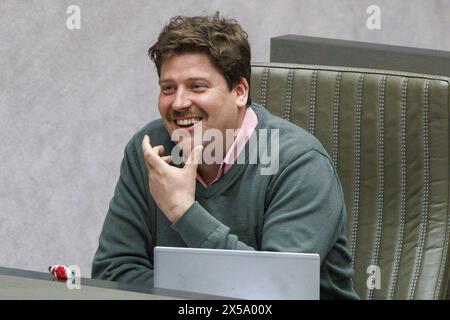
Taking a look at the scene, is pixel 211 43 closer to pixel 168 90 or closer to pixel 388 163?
pixel 168 90

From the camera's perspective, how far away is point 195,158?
71.6 inches

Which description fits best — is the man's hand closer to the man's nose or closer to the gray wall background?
the man's nose

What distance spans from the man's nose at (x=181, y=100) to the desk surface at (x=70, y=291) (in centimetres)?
58

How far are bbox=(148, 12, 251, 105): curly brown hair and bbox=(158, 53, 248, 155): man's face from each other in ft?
0.04

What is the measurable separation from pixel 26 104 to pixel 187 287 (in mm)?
1687

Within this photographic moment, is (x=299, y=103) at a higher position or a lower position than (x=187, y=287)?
higher

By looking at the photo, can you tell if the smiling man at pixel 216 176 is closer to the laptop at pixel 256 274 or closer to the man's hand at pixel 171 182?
the man's hand at pixel 171 182

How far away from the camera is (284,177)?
5.96 feet

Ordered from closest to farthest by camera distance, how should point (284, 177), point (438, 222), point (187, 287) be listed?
1. point (187, 287)
2. point (284, 177)
3. point (438, 222)

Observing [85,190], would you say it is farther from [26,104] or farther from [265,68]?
[265,68]

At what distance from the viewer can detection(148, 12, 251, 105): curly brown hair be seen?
1.85m

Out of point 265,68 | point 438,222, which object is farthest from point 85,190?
point 438,222

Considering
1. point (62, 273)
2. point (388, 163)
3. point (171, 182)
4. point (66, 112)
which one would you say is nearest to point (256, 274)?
point (62, 273)

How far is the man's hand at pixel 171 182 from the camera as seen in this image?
5.77 feet
